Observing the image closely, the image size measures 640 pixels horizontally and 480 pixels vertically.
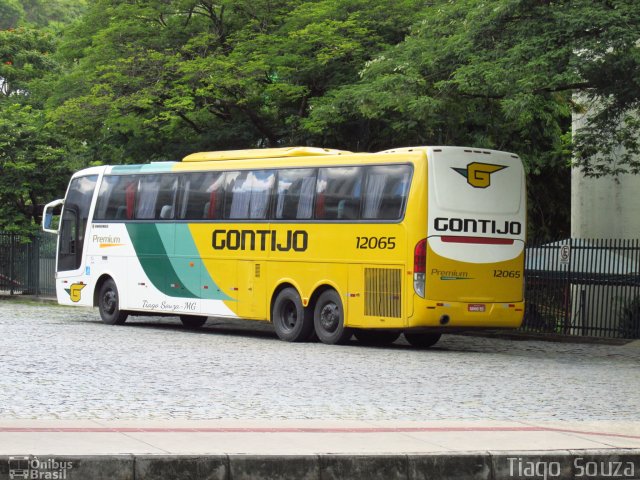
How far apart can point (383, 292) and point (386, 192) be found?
177 centimetres

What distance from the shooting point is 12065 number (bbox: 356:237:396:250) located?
842 inches

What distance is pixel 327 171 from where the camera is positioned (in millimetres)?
22719

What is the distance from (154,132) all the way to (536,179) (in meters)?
13.4

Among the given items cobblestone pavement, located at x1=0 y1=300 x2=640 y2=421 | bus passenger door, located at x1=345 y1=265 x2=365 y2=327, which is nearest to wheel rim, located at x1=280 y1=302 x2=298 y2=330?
cobblestone pavement, located at x1=0 y1=300 x2=640 y2=421

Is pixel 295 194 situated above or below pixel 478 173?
below

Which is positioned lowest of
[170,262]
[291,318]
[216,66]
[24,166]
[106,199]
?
[291,318]

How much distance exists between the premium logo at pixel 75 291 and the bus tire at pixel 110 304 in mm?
712

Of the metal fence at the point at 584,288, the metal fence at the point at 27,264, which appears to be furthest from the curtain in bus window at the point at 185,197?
the metal fence at the point at 27,264

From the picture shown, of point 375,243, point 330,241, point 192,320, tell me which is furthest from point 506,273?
point 192,320

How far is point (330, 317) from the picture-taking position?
2262 centimetres

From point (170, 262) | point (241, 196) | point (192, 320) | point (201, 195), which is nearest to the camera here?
point (241, 196)

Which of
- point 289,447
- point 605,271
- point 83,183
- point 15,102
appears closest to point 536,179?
point 605,271

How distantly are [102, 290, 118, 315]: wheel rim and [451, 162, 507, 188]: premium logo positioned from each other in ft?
32.6

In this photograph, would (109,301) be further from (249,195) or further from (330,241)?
(330,241)
